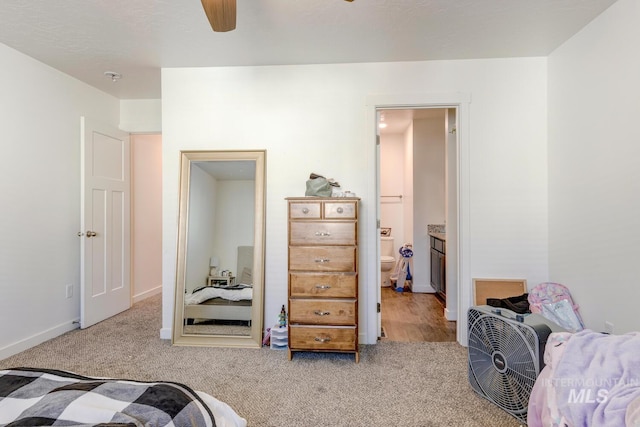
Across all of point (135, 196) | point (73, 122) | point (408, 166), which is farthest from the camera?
point (408, 166)

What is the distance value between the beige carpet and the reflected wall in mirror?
0.20 meters

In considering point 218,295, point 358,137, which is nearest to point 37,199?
point 218,295

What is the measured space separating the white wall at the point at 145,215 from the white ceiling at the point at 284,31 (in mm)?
1369

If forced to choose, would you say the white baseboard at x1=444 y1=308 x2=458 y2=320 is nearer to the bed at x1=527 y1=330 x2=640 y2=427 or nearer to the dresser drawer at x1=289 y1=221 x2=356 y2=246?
the dresser drawer at x1=289 y1=221 x2=356 y2=246

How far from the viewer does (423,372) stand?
233 centimetres

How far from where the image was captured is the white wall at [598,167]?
1.92 m

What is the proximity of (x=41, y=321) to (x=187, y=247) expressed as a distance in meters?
1.44

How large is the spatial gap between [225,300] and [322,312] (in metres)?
0.94

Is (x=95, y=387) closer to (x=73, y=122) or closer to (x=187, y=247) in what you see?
(x=187, y=247)

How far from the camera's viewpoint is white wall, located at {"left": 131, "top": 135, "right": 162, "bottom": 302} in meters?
4.07

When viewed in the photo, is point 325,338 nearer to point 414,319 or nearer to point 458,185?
point 414,319

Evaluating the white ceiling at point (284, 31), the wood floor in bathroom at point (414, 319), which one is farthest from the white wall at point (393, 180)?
the white ceiling at point (284, 31)

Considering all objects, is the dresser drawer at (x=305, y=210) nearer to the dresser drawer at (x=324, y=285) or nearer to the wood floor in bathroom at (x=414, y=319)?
the dresser drawer at (x=324, y=285)

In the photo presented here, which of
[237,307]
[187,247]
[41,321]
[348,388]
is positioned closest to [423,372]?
[348,388]
